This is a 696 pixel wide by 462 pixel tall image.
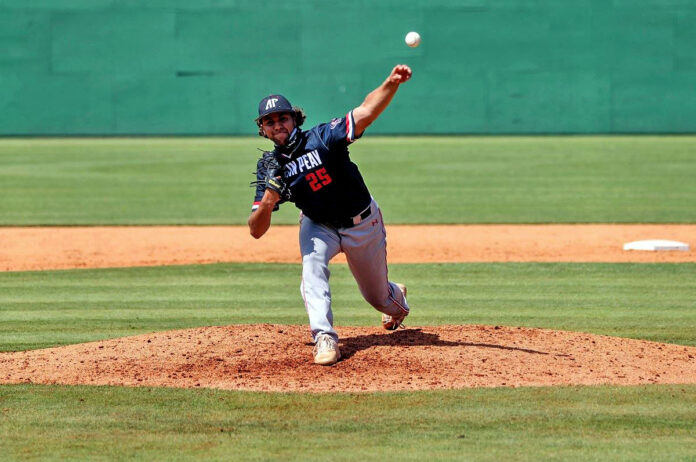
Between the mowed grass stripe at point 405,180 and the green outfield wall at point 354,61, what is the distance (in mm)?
916

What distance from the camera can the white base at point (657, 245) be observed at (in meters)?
13.2

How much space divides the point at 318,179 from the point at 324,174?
47mm

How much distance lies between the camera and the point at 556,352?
7.01 metres

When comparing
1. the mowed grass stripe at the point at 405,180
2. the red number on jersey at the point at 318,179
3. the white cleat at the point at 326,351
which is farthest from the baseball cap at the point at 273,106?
the mowed grass stripe at the point at 405,180

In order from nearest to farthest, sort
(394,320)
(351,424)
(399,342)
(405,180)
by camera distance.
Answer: (351,424) < (399,342) < (394,320) < (405,180)

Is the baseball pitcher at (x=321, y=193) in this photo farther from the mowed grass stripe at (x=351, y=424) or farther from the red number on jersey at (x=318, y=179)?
the mowed grass stripe at (x=351, y=424)

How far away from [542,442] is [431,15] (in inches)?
1199

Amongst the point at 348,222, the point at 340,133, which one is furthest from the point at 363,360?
the point at 340,133

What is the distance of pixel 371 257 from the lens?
6930 mm

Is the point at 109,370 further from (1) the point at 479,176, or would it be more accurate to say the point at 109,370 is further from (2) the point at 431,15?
(2) the point at 431,15

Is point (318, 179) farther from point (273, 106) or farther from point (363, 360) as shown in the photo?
point (363, 360)

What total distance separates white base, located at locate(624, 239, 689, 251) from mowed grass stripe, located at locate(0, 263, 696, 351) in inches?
44.5

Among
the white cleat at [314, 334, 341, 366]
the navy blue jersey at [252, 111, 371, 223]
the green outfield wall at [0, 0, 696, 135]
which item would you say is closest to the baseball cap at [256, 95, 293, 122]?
the navy blue jersey at [252, 111, 371, 223]

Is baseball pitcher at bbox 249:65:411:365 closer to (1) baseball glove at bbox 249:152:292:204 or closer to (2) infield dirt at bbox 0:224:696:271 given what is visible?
(1) baseball glove at bbox 249:152:292:204
